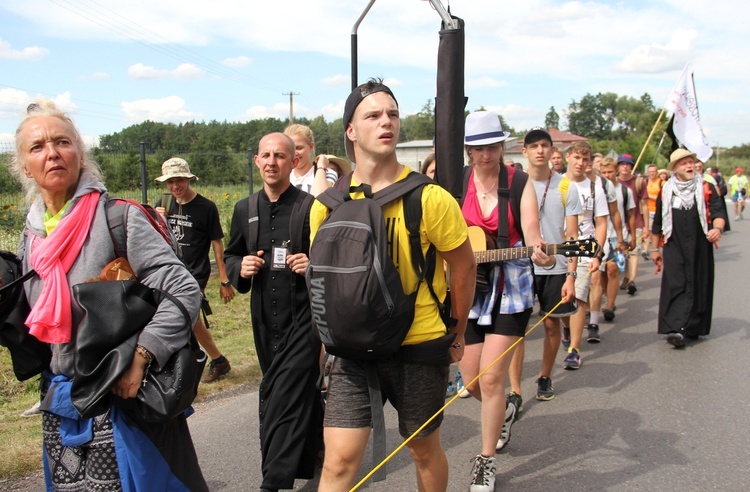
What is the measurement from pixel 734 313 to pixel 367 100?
25.1 feet

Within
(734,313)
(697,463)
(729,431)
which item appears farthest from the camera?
(734,313)

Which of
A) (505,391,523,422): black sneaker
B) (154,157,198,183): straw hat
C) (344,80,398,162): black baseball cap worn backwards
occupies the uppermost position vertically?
(344,80,398,162): black baseball cap worn backwards

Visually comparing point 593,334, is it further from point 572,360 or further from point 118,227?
point 118,227

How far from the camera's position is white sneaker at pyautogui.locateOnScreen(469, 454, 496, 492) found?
12.1ft

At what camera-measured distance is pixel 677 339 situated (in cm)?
689

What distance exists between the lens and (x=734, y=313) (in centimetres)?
850

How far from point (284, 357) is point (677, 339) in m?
4.88

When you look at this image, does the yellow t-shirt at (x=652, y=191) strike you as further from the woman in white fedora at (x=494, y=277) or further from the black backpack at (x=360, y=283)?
the black backpack at (x=360, y=283)

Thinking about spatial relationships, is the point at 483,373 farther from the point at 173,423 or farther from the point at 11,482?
the point at 11,482

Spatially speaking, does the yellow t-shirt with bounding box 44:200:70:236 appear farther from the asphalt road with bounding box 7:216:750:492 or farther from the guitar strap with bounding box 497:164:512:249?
the guitar strap with bounding box 497:164:512:249

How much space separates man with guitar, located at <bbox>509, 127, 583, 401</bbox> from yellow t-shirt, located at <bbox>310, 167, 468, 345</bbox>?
2.42 m

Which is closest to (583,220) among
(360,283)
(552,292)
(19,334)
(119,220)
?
(552,292)

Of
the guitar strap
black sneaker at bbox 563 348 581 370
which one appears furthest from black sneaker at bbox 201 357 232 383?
black sneaker at bbox 563 348 581 370

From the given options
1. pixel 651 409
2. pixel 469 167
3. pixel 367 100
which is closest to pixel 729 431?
pixel 651 409
